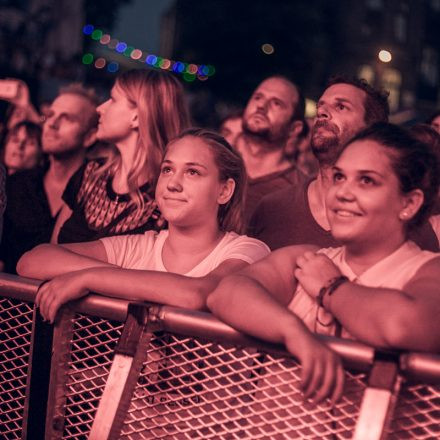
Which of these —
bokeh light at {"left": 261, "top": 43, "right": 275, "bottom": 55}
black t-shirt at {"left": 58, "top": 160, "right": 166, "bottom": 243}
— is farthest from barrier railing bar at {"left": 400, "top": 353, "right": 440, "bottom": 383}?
bokeh light at {"left": 261, "top": 43, "right": 275, "bottom": 55}

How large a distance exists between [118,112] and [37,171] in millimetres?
899

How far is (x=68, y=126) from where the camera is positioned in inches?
209

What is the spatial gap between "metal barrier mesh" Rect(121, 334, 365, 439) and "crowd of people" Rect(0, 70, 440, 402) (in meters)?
0.09

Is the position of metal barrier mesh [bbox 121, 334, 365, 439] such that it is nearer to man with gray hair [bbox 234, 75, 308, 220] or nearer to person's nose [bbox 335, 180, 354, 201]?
person's nose [bbox 335, 180, 354, 201]

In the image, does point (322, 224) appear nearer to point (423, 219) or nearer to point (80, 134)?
point (423, 219)

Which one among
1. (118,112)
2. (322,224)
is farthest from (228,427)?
(118,112)

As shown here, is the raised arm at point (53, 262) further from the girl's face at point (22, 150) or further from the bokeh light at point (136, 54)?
the bokeh light at point (136, 54)

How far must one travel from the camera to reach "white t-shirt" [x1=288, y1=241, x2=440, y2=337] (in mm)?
2572

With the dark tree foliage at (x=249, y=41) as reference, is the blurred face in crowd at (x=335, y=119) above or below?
below

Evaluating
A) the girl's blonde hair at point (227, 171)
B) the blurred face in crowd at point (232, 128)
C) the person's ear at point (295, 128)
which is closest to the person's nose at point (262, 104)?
the person's ear at point (295, 128)

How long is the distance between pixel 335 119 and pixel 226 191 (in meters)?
0.85

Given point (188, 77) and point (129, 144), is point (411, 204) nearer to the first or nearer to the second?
point (129, 144)

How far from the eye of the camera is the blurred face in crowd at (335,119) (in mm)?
4090

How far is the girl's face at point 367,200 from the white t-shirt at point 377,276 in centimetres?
6
